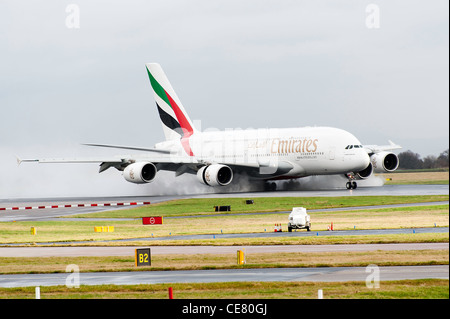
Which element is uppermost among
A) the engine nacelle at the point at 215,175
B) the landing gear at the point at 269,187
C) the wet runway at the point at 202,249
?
the engine nacelle at the point at 215,175

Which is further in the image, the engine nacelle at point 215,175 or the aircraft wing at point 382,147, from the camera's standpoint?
the aircraft wing at point 382,147

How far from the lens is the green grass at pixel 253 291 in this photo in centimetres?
2334

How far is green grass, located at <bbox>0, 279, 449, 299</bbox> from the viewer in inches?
919

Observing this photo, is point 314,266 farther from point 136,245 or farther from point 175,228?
point 175,228

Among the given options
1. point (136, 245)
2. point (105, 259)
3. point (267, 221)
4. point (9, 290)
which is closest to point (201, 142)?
point (267, 221)

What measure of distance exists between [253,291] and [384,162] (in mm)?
61635

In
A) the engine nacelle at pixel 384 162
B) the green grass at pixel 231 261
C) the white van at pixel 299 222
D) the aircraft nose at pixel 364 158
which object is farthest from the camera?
the engine nacelle at pixel 384 162

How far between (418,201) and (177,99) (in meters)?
41.0

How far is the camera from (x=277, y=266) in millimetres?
31547

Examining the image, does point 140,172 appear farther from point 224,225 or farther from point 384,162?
point 224,225

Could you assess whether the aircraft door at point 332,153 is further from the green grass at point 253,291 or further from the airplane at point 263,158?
the green grass at point 253,291

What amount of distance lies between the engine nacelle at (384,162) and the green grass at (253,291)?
59.3m

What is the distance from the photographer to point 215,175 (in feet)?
263

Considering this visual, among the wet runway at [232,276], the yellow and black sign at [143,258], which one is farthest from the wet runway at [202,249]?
the wet runway at [232,276]
